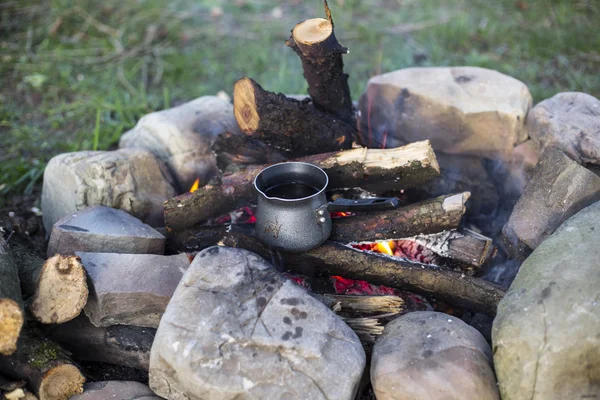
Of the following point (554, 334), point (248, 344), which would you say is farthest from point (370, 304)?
point (554, 334)

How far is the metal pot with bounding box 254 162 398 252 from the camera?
271 cm

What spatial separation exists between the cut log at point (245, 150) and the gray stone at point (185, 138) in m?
0.35

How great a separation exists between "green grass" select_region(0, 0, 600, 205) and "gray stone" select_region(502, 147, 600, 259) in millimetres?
2160

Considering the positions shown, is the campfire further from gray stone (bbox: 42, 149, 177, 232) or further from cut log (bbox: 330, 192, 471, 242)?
gray stone (bbox: 42, 149, 177, 232)

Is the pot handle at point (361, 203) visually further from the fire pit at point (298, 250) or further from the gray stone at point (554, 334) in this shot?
the gray stone at point (554, 334)

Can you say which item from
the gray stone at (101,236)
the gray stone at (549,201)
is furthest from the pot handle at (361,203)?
the gray stone at (101,236)

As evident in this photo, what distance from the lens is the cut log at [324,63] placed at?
3.02 metres

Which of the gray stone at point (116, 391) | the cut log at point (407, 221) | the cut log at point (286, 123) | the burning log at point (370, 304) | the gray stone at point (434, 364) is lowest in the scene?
the burning log at point (370, 304)

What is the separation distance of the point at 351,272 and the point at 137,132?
1.90 metres

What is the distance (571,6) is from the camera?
20.9 ft

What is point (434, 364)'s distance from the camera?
2299 mm

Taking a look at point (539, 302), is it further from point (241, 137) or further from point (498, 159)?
point (241, 137)

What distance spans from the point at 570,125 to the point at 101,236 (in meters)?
2.75

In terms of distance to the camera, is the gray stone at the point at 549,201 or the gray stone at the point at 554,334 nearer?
the gray stone at the point at 554,334
